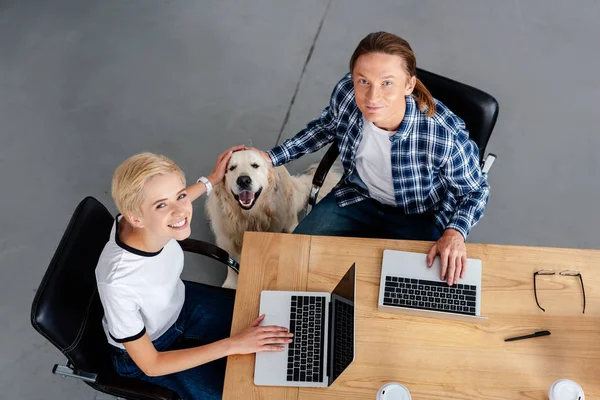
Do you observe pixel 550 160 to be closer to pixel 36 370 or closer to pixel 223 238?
pixel 223 238

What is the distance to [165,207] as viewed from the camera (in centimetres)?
155

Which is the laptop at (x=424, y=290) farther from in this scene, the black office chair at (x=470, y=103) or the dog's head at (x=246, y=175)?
the dog's head at (x=246, y=175)

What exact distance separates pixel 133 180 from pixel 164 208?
0.13 m

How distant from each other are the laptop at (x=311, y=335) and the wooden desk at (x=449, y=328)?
0.03m

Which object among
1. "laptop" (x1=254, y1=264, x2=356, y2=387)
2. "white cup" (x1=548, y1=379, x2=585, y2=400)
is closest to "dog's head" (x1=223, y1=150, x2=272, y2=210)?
"laptop" (x1=254, y1=264, x2=356, y2=387)

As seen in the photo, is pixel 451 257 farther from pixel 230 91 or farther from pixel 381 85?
pixel 230 91

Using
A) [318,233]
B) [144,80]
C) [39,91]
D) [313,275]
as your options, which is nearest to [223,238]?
[318,233]

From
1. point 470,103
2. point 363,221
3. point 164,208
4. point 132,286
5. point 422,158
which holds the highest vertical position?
point 470,103

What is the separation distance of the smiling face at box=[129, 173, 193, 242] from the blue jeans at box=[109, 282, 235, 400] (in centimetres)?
47

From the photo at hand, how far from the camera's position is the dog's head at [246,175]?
7.23 feet

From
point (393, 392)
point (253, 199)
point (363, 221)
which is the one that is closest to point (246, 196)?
point (253, 199)

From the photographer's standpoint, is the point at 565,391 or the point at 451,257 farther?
the point at 451,257

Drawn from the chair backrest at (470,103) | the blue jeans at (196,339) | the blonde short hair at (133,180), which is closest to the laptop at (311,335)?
the blue jeans at (196,339)

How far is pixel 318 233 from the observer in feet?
7.52
